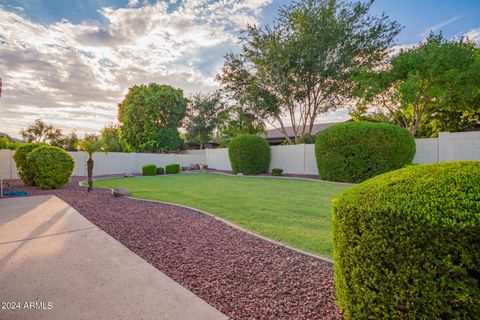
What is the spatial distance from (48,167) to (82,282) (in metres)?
8.87

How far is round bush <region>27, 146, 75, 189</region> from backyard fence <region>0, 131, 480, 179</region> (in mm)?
6089

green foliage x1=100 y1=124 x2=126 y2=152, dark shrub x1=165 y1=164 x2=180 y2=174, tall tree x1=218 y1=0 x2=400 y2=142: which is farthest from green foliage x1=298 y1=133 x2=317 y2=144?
green foliage x1=100 y1=124 x2=126 y2=152

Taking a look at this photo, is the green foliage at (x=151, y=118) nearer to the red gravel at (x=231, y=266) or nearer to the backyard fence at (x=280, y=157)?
the backyard fence at (x=280, y=157)

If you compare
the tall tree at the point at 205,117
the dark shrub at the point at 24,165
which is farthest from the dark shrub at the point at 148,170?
the tall tree at the point at 205,117

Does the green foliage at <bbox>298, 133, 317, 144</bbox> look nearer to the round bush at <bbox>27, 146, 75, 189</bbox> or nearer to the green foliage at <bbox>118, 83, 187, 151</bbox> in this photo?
the round bush at <bbox>27, 146, 75, 189</bbox>

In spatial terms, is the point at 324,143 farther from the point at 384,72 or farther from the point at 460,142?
the point at 384,72

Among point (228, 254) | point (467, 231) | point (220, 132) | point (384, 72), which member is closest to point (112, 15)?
point (228, 254)

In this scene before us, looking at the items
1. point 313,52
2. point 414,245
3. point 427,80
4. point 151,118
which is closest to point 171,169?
point 151,118

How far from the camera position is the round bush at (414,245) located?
1.25 meters

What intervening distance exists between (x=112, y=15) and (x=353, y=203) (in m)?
9.53

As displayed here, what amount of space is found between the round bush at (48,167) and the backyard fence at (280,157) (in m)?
6.09

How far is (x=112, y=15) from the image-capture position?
314 inches

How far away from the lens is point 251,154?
17.1 meters

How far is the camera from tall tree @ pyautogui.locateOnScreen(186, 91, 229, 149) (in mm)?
29141
